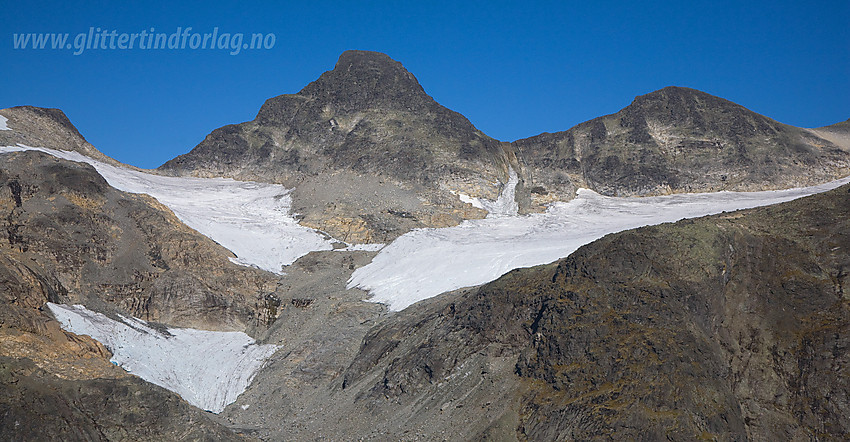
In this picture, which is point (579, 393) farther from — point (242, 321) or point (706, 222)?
point (242, 321)

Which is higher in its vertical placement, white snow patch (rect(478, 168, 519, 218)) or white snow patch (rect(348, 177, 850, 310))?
white snow patch (rect(478, 168, 519, 218))

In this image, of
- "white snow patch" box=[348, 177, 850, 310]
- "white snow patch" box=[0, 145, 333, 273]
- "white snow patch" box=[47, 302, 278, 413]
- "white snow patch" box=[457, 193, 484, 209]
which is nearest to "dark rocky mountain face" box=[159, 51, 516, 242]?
"white snow patch" box=[457, 193, 484, 209]

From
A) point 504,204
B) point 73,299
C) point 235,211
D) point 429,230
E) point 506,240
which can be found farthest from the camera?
point 504,204

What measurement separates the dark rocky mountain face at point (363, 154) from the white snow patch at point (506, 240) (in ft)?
17.4

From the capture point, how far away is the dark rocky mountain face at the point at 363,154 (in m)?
66.9

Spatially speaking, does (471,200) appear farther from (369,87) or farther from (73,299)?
(73,299)

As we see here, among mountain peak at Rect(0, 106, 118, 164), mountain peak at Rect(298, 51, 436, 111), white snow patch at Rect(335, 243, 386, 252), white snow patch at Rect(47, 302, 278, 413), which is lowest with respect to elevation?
white snow patch at Rect(47, 302, 278, 413)

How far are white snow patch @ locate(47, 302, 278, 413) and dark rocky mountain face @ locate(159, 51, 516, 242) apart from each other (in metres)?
19.6

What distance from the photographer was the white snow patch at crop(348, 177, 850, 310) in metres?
47.5

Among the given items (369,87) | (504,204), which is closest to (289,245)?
(504,204)

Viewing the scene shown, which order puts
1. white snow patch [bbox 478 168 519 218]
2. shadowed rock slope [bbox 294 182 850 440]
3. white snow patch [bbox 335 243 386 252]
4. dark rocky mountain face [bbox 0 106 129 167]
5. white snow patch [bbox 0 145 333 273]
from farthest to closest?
white snow patch [bbox 478 168 519 218]
dark rocky mountain face [bbox 0 106 129 167]
white snow patch [bbox 335 243 386 252]
white snow patch [bbox 0 145 333 273]
shadowed rock slope [bbox 294 182 850 440]

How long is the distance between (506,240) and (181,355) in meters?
27.3

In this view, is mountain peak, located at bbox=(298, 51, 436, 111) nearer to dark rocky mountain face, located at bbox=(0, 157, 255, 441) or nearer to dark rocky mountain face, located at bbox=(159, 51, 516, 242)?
dark rocky mountain face, located at bbox=(159, 51, 516, 242)

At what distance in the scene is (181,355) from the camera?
4044 centimetres
